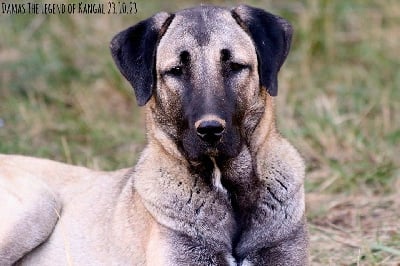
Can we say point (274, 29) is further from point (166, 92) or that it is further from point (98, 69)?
point (98, 69)

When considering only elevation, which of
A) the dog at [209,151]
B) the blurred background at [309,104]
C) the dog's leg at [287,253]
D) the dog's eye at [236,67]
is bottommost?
the blurred background at [309,104]

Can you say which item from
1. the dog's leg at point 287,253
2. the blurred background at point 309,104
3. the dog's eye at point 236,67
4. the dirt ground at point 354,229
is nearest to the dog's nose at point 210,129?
the dog's eye at point 236,67

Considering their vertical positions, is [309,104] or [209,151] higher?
[209,151]

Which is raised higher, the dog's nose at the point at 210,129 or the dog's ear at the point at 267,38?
the dog's ear at the point at 267,38

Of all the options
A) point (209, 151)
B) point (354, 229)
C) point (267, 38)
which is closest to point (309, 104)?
point (354, 229)

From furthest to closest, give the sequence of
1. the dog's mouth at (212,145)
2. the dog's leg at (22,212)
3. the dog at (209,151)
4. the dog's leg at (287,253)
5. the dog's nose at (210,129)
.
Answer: the dog's leg at (22,212) < the dog's leg at (287,253) < the dog at (209,151) < the dog's mouth at (212,145) < the dog's nose at (210,129)

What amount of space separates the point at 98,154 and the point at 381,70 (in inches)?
133

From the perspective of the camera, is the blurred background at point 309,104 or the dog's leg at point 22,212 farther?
the blurred background at point 309,104

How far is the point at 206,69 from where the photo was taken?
5.42 meters

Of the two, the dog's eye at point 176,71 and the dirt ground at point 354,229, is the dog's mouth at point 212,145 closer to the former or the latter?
the dog's eye at point 176,71

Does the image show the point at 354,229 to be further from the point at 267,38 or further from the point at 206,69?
the point at 206,69

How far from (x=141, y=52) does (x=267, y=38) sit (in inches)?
28.4

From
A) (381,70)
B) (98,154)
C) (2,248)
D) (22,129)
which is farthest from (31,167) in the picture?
(381,70)

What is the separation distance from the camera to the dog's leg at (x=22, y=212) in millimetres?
6207
